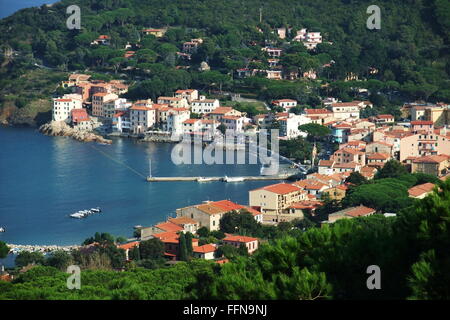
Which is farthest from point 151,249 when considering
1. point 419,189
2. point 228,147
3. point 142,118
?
point 142,118

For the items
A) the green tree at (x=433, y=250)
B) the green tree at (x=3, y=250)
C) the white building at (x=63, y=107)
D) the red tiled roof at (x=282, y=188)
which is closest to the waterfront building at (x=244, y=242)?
the red tiled roof at (x=282, y=188)

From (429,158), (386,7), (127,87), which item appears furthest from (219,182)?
(386,7)

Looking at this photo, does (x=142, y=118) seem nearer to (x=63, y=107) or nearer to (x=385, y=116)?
(x=63, y=107)

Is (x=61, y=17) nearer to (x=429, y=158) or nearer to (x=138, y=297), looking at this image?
(x=429, y=158)

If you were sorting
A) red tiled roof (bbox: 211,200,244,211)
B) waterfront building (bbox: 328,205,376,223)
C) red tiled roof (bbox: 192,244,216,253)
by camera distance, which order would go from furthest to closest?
red tiled roof (bbox: 211,200,244,211)
waterfront building (bbox: 328,205,376,223)
red tiled roof (bbox: 192,244,216,253)

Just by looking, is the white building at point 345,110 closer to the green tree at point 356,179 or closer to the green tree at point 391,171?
the green tree at point 391,171

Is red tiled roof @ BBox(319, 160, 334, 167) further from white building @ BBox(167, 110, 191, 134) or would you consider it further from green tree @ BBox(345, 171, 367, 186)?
white building @ BBox(167, 110, 191, 134)

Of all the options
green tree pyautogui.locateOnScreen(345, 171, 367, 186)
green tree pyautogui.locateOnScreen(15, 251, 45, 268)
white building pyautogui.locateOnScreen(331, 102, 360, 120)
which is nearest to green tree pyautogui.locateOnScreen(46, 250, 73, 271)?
green tree pyautogui.locateOnScreen(15, 251, 45, 268)
